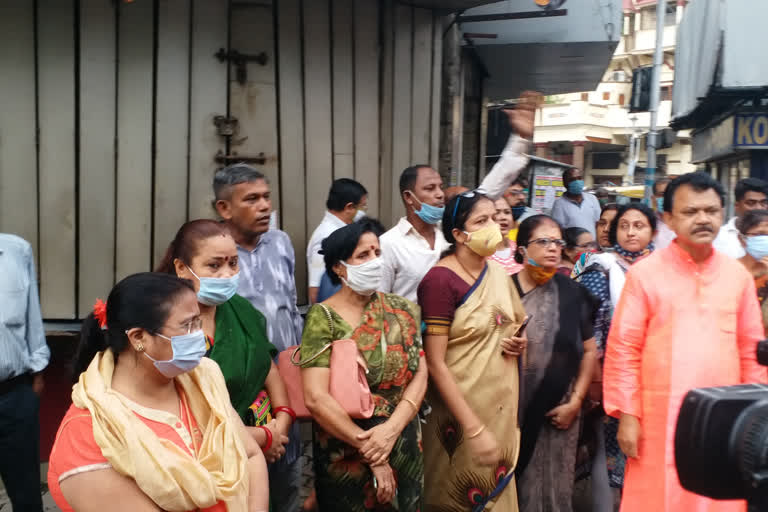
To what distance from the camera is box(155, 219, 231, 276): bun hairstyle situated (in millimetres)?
2838

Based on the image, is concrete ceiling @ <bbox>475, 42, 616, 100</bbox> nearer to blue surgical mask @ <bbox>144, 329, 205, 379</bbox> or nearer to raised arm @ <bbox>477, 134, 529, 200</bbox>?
raised arm @ <bbox>477, 134, 529, 200</bbox>

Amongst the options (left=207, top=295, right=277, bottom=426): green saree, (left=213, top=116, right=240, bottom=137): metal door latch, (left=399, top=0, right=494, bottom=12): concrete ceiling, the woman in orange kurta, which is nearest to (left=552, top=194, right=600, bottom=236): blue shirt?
(left=399, top=0, right=494, bottom=12): concrete ceiling

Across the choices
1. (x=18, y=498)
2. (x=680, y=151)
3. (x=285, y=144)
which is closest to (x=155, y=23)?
(x=285, y=144)

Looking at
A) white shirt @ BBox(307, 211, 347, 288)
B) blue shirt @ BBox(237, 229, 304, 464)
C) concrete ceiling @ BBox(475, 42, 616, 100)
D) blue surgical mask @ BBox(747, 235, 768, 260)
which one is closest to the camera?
blue shirt @ BBox(237, 229, 304, 464)

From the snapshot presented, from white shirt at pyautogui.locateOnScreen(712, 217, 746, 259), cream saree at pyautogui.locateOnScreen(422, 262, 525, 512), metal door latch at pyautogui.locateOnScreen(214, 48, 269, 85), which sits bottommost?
cream saree at pyautogui.locateOnScreen(422, 262, 525, 512)

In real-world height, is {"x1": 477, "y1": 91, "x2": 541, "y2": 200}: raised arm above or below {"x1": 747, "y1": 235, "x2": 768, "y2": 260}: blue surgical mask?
above

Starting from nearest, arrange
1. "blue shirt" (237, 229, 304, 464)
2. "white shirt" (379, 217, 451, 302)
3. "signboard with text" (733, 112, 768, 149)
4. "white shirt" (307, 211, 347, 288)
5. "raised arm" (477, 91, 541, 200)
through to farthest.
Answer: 1. "blue shirt" (237, 229, 304, 464)
2. "white shirt" (379, 217, 451, 302)
3. "raised arm" (477, 91, 541, 200)
4. "white shirt" (307, 211, 347, 288)
5. "signboard with text" (733, 112, 768, 149)

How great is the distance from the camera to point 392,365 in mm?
3029

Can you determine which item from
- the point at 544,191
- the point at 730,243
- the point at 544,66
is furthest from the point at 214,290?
the point at 544,191

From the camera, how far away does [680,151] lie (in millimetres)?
31703

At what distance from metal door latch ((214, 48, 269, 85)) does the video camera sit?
4.06 m

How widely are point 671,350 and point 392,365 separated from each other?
117 cm

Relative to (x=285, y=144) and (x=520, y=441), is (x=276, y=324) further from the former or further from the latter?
(x=285, y=144)

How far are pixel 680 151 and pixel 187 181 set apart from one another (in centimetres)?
3095
